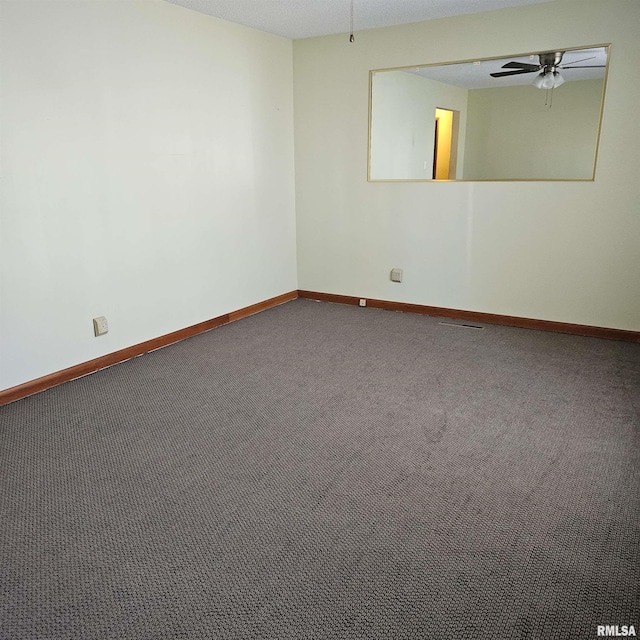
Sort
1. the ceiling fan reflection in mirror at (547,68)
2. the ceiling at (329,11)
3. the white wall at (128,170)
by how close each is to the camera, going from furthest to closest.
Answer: the ceiling fan reflection in mirror at (547,68) < the ceiling at (329,11) < the white wall at (128,170)

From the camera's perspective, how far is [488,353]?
12.1ft

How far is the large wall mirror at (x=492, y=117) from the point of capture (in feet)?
12.1

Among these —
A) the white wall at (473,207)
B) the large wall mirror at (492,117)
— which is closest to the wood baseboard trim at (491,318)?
the white wall at (473,207)

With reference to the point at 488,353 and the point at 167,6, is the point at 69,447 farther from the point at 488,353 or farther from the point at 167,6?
the point at 167,6

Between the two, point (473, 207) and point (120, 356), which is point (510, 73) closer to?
point (473, 207)

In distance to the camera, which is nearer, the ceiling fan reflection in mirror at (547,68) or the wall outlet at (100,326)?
the wall outlet at (100,326)

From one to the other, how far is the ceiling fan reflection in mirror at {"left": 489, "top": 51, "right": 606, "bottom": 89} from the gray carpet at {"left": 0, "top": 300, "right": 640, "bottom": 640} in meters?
1.96

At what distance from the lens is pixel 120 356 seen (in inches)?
140

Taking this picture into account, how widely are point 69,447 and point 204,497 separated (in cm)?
82

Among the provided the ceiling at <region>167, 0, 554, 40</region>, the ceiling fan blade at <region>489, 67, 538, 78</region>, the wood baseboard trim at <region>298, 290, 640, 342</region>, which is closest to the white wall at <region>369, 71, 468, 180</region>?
the ceiling fan blade at <region>489, 67, 538, 78</region>

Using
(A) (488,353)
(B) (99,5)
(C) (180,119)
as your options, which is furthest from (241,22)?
(A) (488,353)

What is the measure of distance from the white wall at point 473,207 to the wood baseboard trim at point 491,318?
5 cm

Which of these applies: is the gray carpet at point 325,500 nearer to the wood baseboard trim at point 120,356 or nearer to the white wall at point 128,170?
the wood baseboard trim at point 120,356

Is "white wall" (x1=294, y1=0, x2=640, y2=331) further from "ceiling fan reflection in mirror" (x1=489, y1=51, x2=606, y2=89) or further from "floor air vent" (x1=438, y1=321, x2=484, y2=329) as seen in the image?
"floor air vent" (x1=438, y1=321, x2=484, y2=329)
